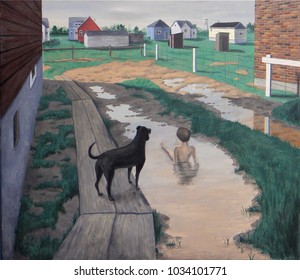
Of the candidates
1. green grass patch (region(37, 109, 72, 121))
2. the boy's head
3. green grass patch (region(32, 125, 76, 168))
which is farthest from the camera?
green grass patch (region(37, 109, 72, 121))

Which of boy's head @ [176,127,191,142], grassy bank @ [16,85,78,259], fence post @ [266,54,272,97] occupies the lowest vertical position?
grassy bank @ [16,85,78,259]

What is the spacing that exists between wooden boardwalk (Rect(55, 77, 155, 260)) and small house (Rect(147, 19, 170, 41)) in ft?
4.68

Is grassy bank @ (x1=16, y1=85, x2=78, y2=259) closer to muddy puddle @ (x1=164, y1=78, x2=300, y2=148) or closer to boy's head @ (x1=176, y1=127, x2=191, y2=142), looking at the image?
boy's head @ (x1=176, y1=127, x2=191, y2=142)

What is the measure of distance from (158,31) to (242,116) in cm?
158

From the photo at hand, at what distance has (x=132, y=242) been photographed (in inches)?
220

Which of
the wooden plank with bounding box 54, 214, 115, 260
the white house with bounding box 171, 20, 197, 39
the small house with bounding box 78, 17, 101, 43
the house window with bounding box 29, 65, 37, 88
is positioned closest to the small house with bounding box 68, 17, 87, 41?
the small house with bounding box 78, 17, 101, 43

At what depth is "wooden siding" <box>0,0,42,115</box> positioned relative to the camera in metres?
5.07

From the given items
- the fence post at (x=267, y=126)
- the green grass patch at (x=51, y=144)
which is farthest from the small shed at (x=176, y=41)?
the green grass patch at (x=51, y=144)

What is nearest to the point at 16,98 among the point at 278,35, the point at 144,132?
the point at 144,132

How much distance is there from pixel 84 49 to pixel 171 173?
7.04 feet

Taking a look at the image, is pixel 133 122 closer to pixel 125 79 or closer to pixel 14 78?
pixel 125 79

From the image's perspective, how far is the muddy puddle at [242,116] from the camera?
6.97m

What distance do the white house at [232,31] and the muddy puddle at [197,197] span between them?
57.3 inches

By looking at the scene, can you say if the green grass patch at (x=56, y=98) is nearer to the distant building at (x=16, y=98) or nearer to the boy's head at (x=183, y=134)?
the distant building at (x=16, y=98)
